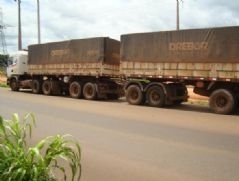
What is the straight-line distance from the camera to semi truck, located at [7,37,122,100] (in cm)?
2328

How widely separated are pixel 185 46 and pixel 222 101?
2717mm

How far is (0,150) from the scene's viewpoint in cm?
404

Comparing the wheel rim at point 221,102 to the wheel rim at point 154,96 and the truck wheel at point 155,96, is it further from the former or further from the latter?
the wheel rim at point 154,96

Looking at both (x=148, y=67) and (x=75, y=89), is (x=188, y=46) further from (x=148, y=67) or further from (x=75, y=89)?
(x=75, y=89)

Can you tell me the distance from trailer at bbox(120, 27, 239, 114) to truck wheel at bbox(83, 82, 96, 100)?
2476 millimetres

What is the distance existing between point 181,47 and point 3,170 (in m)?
15.3

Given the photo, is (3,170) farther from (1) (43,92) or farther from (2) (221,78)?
(1) (43,92)

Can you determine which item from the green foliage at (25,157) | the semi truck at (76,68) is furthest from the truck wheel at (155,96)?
the green foliage at (25,157)

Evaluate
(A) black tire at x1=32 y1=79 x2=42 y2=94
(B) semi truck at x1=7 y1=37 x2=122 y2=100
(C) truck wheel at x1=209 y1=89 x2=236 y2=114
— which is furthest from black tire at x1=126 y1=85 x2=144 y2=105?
(A) black tire at x1=32 y1=79 x2=42 y2=94

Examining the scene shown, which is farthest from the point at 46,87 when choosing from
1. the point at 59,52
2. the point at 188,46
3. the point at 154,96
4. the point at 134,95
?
the point at 188,46

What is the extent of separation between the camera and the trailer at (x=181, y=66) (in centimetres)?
1711

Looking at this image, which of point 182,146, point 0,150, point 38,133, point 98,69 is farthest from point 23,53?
point 0,150

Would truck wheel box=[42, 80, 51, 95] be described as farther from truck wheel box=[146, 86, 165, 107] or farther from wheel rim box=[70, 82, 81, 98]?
truck wheel box=[146, 86, 165, 107]

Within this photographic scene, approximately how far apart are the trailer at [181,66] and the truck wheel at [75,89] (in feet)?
12.1
